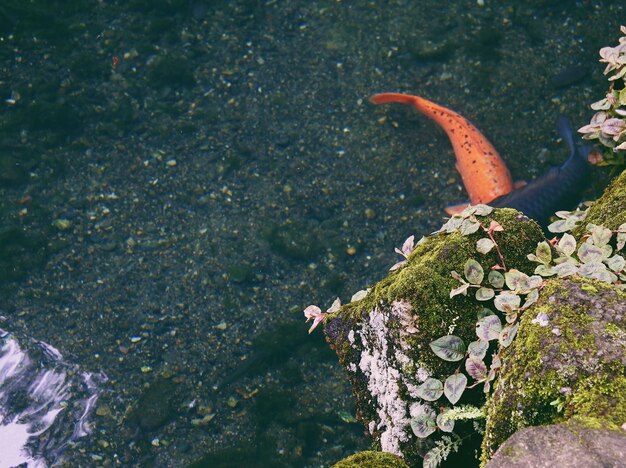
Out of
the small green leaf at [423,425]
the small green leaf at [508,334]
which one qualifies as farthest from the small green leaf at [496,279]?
the small green leaf at [423,425]

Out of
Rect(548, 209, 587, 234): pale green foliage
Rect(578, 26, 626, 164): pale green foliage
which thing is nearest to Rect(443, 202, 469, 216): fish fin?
Rect(578, 26, 626, 164): pale green foliage

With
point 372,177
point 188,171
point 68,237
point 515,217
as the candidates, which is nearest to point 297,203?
point 372,177

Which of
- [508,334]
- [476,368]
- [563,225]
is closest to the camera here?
[508,334]

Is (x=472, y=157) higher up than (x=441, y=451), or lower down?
lower down

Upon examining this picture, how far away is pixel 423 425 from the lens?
2.54m

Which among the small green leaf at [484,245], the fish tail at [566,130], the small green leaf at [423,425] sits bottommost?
the fish tail at [566,130]

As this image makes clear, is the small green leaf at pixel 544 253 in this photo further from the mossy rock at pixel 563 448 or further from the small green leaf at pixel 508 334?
the mossy rock at pixel 563 448

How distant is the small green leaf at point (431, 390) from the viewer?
2490 mm

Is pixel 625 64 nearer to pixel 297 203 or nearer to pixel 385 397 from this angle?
pixel 385 397

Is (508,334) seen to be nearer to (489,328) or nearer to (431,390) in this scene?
(489,328)

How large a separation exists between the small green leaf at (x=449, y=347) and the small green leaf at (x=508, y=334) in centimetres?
21

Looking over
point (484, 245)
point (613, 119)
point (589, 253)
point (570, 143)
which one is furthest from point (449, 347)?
point (570, 143)

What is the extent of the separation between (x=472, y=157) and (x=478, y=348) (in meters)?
3.44

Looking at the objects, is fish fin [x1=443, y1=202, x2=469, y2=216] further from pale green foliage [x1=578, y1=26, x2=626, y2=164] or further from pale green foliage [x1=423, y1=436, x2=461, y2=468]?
pale green foliage [x1=423, y1=436, x2=461, y2=468]
